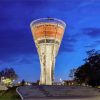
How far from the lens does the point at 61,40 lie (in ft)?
344

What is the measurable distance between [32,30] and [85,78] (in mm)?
24088

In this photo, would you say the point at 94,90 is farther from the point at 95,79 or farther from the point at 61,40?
the point at 61,40

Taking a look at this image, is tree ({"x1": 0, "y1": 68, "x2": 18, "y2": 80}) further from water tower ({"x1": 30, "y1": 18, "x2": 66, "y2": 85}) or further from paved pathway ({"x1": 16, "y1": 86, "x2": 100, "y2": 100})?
paved pathway ({"x1": 16, "y1": 86, "x2": 100, "y2": 100})

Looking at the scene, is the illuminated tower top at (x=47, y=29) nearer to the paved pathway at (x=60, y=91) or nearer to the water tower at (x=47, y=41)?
the water tower at (x=47, y=41)

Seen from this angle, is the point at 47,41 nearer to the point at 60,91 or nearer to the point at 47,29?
the point at 47,29

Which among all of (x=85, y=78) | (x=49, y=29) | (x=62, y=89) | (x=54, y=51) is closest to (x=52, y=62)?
(x=54, y=51)

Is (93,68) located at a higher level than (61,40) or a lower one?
lower

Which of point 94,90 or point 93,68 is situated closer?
point 94,90

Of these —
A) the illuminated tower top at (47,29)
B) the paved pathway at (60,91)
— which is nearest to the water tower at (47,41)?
the illuminated tower top at (47,29)

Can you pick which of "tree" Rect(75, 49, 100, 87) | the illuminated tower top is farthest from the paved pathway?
the illuminated tower top

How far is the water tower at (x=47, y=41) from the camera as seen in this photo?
102188mm

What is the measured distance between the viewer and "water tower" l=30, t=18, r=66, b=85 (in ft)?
335

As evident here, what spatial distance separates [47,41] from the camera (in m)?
103

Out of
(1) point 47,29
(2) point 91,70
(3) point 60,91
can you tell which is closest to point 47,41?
(1) point 47,29
